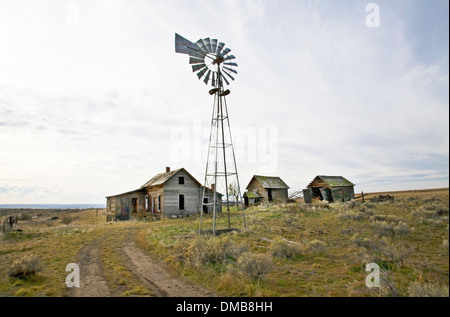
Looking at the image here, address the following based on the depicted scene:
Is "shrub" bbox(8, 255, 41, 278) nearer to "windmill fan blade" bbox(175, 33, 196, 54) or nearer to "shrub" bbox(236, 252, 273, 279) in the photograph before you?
"shrub" bbox(236, 252, 273, 279)

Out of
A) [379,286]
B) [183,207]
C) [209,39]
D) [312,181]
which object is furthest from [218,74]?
[312,181]

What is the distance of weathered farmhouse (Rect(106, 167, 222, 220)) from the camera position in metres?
26.0

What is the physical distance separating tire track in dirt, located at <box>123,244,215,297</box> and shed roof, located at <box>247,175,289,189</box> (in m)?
26.9

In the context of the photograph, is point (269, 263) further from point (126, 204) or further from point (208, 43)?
point (126, 204)

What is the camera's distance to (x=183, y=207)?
27.0m

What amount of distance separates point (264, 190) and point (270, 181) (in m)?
2.94

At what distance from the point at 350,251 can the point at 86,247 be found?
1124cm

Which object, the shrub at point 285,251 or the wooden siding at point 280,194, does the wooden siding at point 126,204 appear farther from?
the shrub at point 285,251

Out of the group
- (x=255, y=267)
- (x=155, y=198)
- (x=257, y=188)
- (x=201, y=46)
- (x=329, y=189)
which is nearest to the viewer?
(x=255, y=267)

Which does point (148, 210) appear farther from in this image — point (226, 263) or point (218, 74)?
point (226, 263)

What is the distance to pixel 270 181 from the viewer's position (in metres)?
36.2

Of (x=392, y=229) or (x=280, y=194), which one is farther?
(x=280, y=194)

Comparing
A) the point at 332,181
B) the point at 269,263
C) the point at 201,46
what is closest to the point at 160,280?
the point at 269,263

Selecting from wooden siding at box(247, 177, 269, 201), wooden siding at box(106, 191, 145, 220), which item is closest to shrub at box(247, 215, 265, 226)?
wooden siding at box(106, 191, 145, 220)
